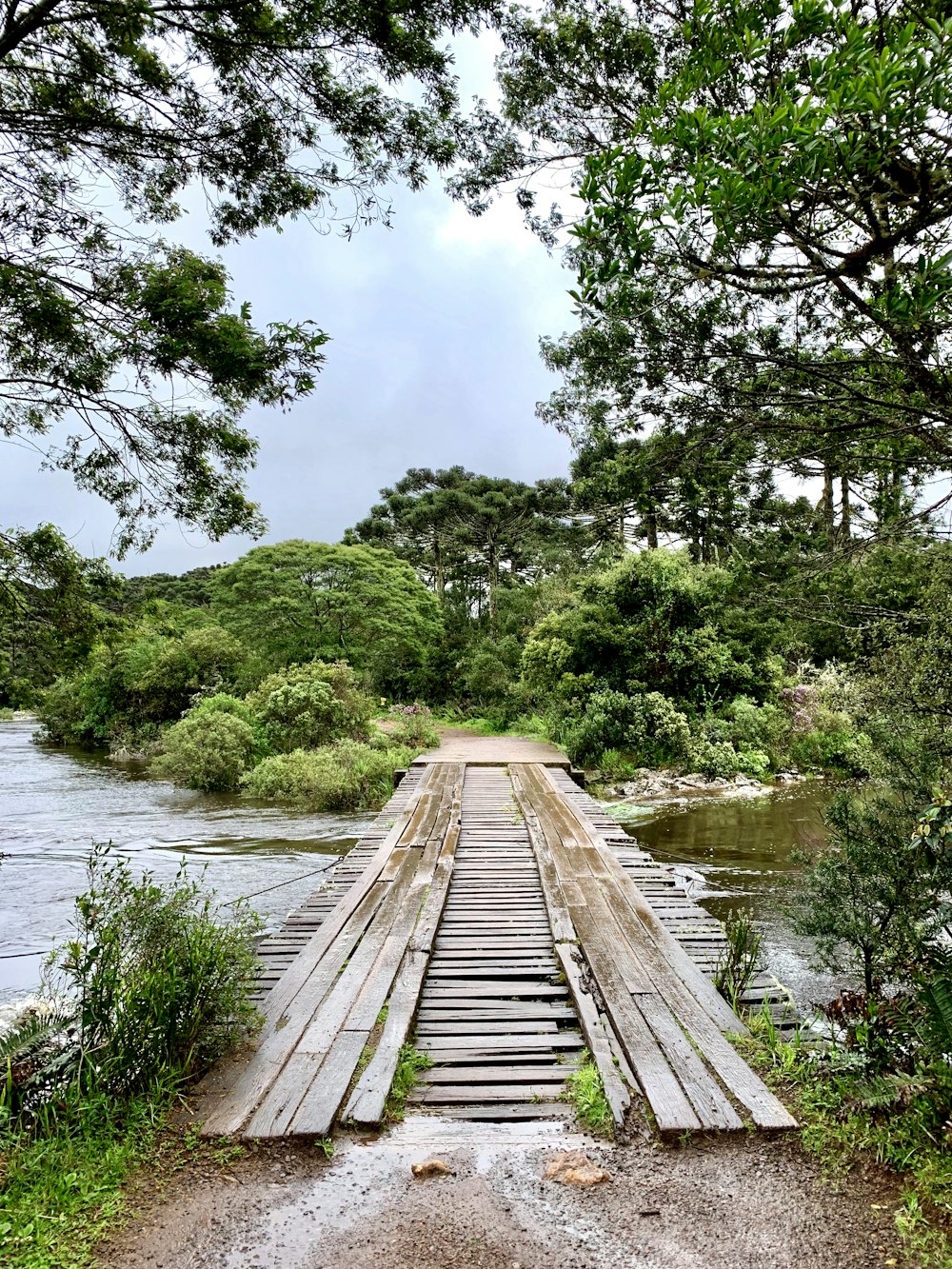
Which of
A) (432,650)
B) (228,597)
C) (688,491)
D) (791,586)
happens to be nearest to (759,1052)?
(688,491)

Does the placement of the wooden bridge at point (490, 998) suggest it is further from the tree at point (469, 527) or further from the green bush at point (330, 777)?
the tree at point (469, 527)

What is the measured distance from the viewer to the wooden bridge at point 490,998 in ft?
8.73

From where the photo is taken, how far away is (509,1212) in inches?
84.4

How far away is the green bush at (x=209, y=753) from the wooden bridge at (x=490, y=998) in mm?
8195

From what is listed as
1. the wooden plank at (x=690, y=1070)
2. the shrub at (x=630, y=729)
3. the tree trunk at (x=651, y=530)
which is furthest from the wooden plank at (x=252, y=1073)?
the tree trunk at (x=651, y=530)

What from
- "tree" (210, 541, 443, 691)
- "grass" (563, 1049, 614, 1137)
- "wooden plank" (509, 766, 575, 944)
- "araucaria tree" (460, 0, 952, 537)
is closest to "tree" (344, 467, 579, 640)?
"tree" (210, 541, 443, 691)

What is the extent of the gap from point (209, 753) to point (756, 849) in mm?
9630

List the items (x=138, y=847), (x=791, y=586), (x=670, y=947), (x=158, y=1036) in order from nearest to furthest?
(x=158, y=1036) < (x=670, y=947) < (x=791, y=586) < (x=138, y=847)

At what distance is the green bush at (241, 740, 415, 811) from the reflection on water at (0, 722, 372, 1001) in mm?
505

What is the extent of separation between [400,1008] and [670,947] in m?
1.60

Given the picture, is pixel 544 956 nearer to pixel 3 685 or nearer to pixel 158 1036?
pixel 158 1036

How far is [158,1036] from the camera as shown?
2.72 metres

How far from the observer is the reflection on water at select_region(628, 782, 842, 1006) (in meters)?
5.28

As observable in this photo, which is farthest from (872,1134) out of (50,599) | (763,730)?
(763,730)
